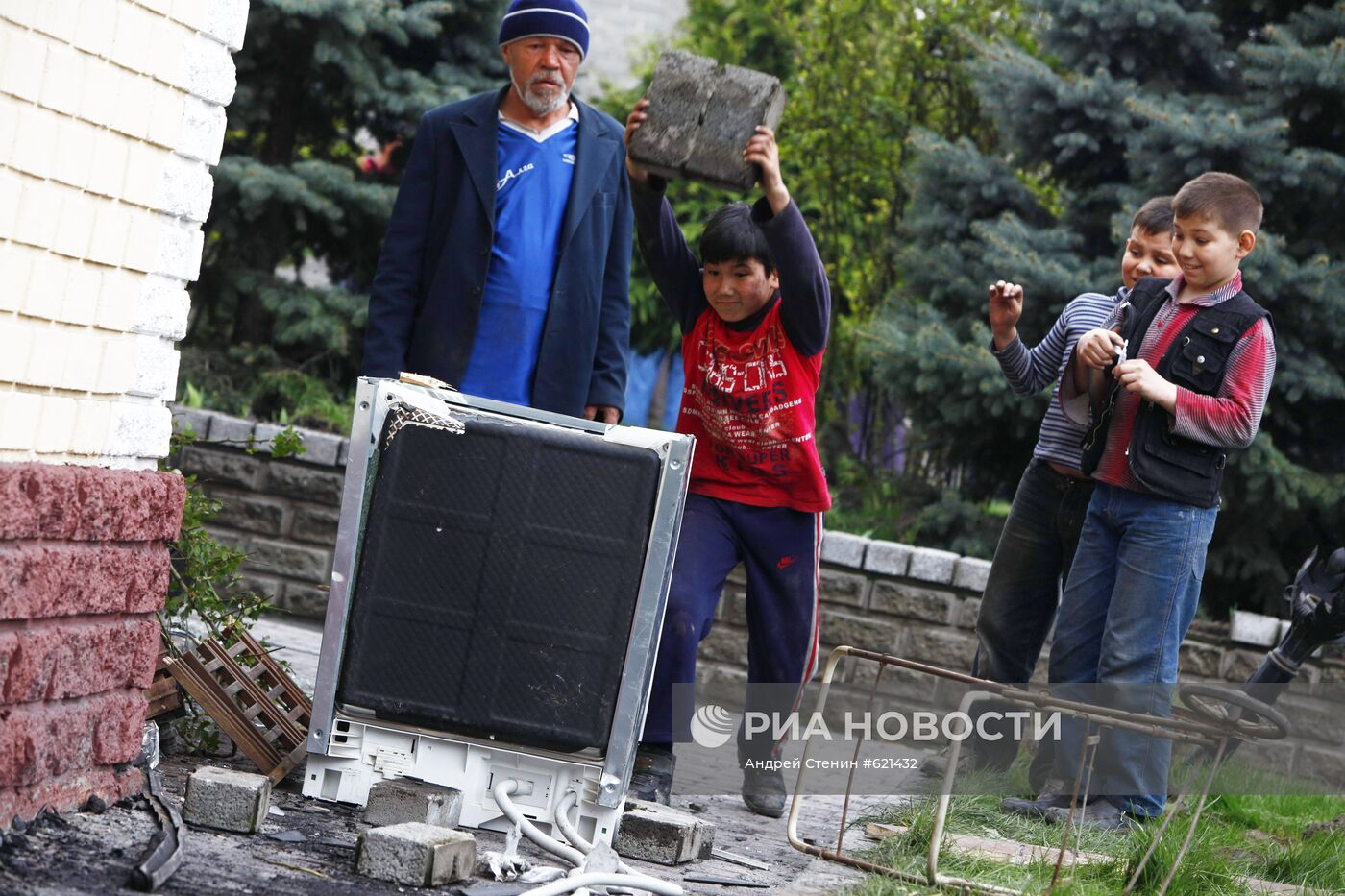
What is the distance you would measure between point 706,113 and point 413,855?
1.88m

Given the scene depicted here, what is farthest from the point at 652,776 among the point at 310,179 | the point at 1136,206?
the point at 310,179

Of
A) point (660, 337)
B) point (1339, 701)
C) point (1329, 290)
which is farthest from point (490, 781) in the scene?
point (660, 337)

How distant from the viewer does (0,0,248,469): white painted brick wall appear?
111 inches

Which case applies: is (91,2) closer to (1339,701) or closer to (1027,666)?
(1027,666)

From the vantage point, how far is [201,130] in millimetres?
3312

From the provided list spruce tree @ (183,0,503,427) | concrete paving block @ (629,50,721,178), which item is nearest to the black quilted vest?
concrete paving block @ (629,50,721,178)

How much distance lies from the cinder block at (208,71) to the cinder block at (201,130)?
0.07 feet

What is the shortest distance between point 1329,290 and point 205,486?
5.11 m

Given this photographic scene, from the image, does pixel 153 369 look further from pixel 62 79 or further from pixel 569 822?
pixel 569 822

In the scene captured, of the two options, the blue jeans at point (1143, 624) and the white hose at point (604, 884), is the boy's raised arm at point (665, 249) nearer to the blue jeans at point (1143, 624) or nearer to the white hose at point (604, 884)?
the blue jeans at point (1143, 624)

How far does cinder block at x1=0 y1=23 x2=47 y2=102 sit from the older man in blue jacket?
4.18 ft

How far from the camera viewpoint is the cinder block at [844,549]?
6.57 m

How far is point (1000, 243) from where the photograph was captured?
6656 millimetres

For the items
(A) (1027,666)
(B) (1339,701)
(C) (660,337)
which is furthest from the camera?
(C) (660,337)
